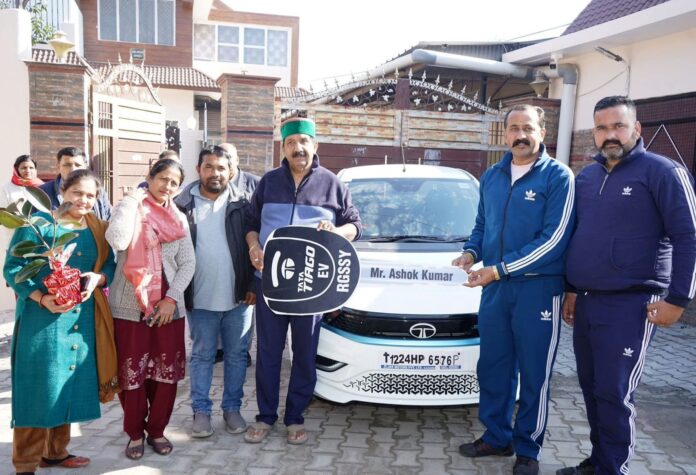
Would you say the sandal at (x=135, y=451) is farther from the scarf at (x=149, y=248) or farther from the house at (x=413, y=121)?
the house at (x=413, y=121)

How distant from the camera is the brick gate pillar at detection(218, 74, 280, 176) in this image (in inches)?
341

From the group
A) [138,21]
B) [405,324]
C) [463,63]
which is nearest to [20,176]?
[405,324]

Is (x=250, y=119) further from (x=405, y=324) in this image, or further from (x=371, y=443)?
(x=371, y=443)

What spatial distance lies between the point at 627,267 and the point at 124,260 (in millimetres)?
2730

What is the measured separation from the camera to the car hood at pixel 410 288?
3.57 metres

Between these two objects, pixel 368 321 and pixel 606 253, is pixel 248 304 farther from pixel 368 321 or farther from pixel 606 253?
pixel 606 253

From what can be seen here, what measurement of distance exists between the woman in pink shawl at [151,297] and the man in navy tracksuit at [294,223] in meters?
0.50

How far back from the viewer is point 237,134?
873 cm

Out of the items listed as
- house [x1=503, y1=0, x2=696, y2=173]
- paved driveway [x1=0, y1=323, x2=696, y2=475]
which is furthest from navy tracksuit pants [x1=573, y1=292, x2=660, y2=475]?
house [x1=503, y1=0, x2=696, y2=173]

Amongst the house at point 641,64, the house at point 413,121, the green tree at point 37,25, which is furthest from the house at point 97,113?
the house at point 641,64

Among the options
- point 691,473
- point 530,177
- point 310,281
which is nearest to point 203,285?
point 310,281

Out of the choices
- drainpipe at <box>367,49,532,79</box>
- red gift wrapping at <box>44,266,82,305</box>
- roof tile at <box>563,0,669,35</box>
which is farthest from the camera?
drainpipe at <box>367,49,532,79</box>

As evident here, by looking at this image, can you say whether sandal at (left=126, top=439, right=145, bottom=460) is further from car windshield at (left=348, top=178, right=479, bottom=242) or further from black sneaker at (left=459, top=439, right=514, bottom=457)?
car windshield at (left=348, top=178, right=479, bottom=242)

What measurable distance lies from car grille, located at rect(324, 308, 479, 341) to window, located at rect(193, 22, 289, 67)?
22164 millimetres
